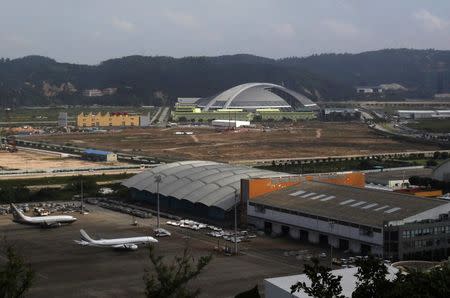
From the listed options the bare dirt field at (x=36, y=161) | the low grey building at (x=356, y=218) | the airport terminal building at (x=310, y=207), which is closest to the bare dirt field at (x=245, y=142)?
the bare dirt field at (x=36, y=161)

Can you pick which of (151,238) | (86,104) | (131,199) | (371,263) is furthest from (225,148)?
(86,104)

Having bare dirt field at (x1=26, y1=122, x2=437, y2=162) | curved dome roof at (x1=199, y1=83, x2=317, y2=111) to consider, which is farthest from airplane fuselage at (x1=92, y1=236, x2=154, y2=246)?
curved dome roof at (x1=199, y1=83, x2=317, y2=111)

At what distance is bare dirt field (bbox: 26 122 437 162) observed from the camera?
196 feet

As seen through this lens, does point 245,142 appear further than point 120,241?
Yes

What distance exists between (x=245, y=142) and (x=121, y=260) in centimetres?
4711

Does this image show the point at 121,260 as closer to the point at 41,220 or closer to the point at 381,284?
the point at 41,220

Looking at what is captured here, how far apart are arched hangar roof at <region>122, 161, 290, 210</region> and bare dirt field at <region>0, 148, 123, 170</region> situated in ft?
51.1

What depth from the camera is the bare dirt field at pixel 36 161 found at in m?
51.3

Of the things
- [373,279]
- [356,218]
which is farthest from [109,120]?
[373,279]

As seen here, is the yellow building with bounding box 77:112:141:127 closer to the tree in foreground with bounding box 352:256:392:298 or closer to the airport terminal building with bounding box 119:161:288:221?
the airport terminal building with bounding box 119:161:288:221

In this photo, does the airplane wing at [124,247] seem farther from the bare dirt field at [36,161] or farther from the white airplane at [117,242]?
the bare dirt field at [36,161]

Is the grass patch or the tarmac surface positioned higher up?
the grass patch

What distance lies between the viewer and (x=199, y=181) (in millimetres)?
33562

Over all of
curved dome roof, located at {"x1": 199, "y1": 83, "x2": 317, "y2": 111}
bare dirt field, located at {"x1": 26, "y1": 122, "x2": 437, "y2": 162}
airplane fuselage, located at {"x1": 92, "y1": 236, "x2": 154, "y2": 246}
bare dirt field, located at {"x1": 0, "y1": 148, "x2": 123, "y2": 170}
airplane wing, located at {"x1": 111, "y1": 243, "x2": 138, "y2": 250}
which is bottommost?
airplane wing, located at {"x1": 111, "y1": 243, "x2": 138, "y2": 250}
